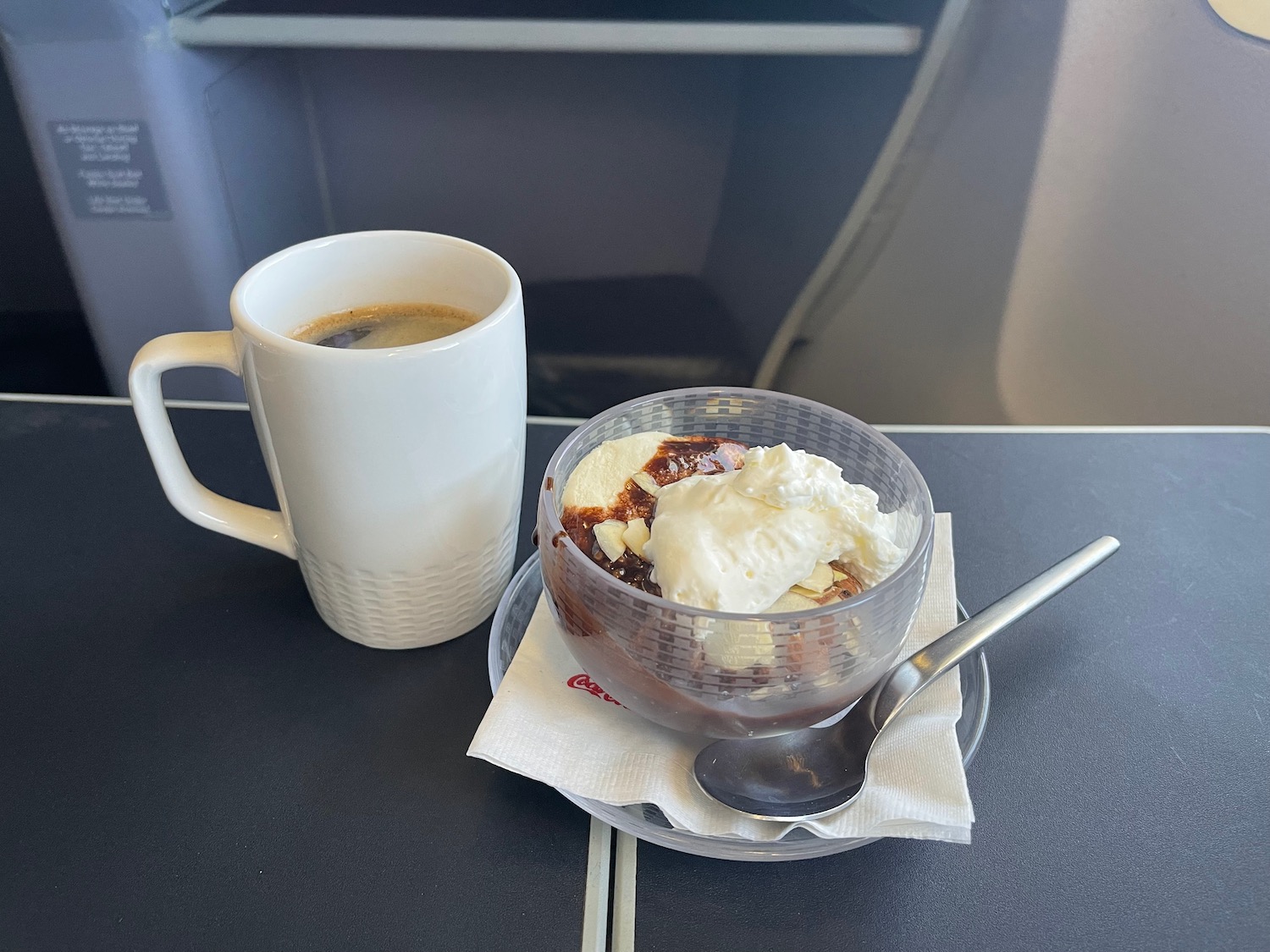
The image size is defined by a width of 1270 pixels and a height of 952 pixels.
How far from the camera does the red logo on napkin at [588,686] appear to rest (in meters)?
0.49

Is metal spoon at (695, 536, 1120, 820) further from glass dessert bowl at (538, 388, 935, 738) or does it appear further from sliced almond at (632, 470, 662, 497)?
sliced almond at (632, 470, 662, 497)

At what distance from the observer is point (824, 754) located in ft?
1.53

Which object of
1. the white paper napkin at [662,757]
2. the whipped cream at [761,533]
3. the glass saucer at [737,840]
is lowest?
the glass saucer at [737,840]

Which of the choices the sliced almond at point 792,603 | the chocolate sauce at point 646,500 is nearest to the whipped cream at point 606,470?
the chocolate sauce at point 646,500

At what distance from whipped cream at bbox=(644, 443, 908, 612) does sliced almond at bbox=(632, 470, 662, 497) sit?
0.02 m

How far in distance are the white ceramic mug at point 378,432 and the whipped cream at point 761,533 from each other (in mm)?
113

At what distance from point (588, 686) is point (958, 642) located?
0.20 meters

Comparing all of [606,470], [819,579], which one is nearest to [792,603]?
[819,579]

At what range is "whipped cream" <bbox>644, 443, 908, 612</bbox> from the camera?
1.39 ft

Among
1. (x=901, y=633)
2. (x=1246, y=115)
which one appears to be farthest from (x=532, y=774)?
(x=1246, y=115)

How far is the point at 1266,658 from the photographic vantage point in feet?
1.84

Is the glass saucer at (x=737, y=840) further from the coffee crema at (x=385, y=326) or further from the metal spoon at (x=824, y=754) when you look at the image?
the coffee crema at (x=385, y=326)

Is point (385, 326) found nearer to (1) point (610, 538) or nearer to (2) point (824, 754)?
(1) point (610, 538)

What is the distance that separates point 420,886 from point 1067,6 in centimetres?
95
